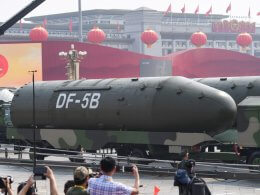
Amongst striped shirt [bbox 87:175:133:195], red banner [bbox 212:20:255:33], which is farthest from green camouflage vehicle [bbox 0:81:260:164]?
red banner [bbox 212:20:255:33]

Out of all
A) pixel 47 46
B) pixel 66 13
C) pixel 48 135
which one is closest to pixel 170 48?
pixel 66 13

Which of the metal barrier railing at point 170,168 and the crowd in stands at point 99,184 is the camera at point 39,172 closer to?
the crowd in stands at point 99,184

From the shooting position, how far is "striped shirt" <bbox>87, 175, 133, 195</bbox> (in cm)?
959

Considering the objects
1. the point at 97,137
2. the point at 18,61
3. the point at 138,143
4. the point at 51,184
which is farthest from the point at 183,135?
the point at 18,61

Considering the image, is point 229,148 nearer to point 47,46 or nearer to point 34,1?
point 34,1

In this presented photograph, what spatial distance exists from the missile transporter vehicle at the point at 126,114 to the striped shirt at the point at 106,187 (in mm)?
16506

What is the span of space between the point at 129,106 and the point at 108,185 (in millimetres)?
18444

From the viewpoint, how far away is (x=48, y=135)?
31641 mm

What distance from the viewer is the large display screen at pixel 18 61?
80.2 metres

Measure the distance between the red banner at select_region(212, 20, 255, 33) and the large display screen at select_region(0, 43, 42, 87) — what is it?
9802 centimetres

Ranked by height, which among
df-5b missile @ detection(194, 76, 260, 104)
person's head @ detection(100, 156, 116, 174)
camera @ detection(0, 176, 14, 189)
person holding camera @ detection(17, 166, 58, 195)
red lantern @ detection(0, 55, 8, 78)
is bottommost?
red lantern @ detection(0, 55, 8, 78)

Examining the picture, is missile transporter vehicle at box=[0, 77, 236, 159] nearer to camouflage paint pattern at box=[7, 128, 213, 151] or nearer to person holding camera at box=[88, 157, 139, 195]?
camouflage paint pattern at box=[7, 128, 213, 151]

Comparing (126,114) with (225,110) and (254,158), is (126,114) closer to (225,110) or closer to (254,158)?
(225,110)

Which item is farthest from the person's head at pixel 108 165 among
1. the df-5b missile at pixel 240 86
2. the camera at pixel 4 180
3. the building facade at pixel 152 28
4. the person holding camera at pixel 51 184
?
the building facade at pixel 152 28
